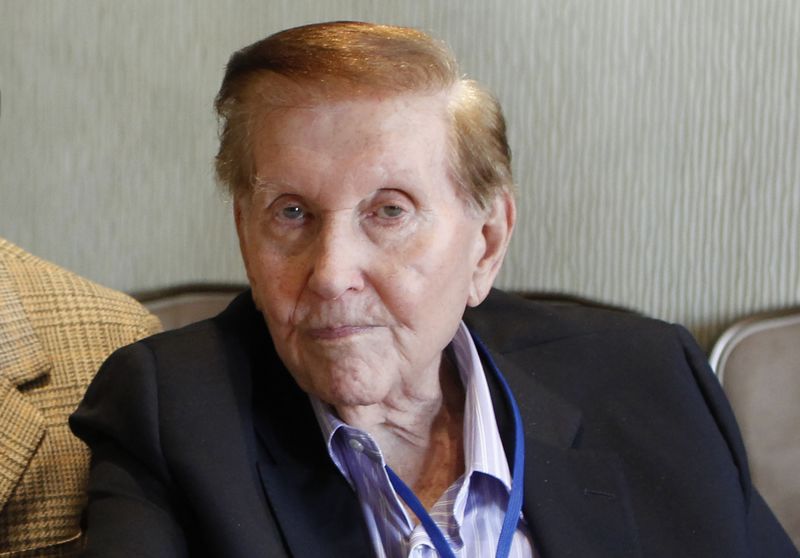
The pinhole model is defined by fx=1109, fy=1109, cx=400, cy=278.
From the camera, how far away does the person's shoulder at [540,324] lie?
1603 mm

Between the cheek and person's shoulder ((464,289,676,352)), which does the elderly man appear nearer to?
the cheek

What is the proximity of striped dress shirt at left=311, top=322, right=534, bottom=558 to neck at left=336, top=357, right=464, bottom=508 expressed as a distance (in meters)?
0.03

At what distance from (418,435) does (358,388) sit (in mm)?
189

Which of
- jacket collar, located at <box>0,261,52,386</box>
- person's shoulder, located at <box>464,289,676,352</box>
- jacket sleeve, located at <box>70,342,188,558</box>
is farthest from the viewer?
person's shoulder, located at <box>464,289,676,352</box>

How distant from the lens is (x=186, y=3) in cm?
191

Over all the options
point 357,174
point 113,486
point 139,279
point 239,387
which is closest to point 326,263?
point 357,174

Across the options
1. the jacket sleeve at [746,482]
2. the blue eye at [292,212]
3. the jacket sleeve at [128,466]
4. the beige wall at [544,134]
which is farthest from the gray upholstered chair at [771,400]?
the jacket sleeve at [128,466]

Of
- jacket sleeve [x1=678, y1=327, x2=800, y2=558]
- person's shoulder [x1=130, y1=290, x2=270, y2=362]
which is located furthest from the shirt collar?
jacket sleeve [x1=678, y1=327, x2=800, y2=558]

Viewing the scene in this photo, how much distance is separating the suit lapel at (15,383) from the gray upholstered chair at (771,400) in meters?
1.12

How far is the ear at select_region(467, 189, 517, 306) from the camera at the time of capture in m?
1.42

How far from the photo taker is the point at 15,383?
1.46 metres

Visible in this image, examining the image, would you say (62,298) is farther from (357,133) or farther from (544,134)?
(544,134)

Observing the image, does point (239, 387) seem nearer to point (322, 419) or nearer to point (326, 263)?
point (322, 419)

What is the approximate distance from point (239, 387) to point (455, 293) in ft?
0.94
